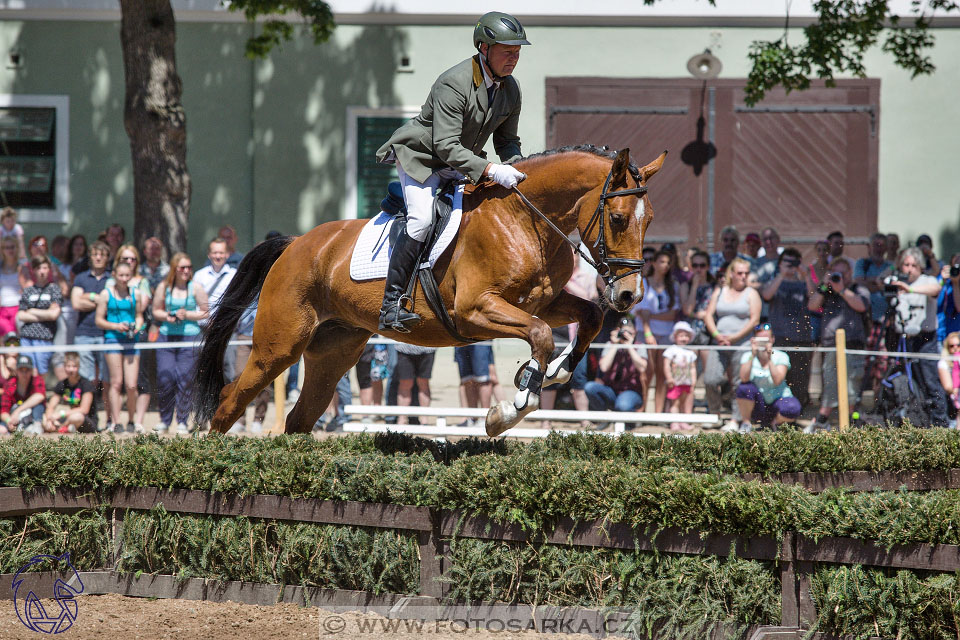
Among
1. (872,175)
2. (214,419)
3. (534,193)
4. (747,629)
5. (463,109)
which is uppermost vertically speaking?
(872,175)

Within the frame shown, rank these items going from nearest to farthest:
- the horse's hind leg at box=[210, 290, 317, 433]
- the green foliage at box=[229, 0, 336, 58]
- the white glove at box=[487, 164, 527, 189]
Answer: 1. the white glove at box=[487, 164, 527, 189]
2. the horse's hind leg at box=[210, 290, 317, 433]
3. the green foliage at box=[229, 0, 336, 58]

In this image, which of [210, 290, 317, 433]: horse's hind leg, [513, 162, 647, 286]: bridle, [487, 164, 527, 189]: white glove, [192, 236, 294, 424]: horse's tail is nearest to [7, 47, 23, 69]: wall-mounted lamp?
[192, 236, 294, 424]: horse's tail

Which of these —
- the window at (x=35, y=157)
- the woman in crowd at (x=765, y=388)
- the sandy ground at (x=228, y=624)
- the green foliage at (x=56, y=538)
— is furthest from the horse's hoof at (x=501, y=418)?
the window at (x=35, y=157)

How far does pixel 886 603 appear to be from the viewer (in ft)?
12.6

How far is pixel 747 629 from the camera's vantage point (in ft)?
13.5

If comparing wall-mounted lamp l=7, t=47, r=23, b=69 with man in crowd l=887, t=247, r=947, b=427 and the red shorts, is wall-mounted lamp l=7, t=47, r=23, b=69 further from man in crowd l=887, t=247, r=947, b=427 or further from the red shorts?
man in crowd l=887, t=247, r=947, b=427

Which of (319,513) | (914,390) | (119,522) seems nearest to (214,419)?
(119,522)

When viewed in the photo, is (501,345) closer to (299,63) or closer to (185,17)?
(299,63)

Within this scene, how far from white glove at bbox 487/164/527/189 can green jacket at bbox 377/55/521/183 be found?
2.4 inches

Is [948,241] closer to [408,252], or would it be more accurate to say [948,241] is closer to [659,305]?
[659,305]

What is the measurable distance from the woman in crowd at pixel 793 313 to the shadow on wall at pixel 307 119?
6.17m

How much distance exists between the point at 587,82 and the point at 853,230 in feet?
13.6

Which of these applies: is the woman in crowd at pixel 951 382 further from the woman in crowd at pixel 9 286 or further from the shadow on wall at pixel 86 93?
the shadow on wall at pixel 86 93

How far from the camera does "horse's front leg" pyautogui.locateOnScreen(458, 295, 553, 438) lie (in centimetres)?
484
